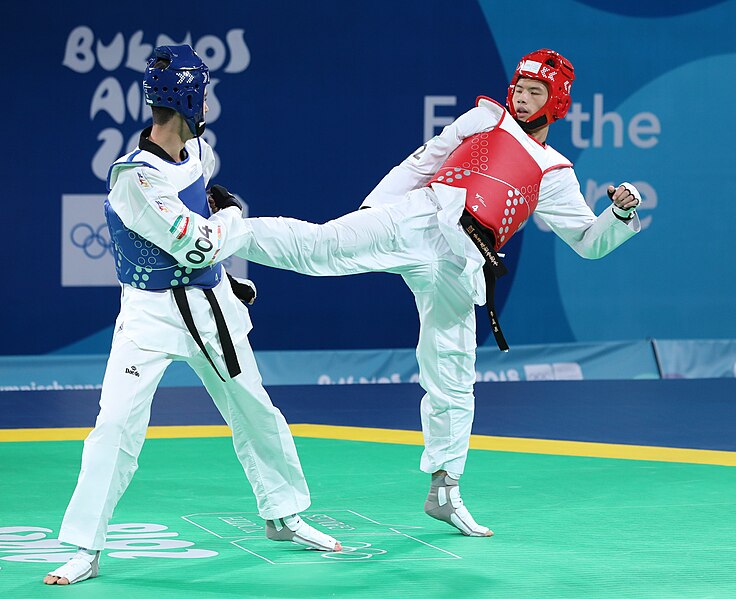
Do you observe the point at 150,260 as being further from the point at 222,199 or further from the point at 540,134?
the point at 540,134

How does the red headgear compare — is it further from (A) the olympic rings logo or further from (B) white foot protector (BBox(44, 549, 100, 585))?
(A) the olympic rings logo

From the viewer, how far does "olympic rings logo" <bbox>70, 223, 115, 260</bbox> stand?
9180 millimetres

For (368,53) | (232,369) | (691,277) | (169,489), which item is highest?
(368,53)

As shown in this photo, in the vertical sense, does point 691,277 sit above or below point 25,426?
above

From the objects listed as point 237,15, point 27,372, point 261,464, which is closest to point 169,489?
point 261,464

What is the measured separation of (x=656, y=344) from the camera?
997cm

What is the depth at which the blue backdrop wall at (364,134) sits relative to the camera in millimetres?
9172

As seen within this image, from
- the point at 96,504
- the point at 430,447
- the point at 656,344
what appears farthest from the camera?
the point at 656,344

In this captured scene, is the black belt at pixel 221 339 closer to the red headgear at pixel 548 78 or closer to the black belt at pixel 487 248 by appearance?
the black belt at pixel 487 248

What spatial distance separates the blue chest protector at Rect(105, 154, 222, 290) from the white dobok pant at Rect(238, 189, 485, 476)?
0.66 feet

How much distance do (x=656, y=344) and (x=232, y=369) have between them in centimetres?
621

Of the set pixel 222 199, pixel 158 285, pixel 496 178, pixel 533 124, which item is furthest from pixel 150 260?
pixel 533 124

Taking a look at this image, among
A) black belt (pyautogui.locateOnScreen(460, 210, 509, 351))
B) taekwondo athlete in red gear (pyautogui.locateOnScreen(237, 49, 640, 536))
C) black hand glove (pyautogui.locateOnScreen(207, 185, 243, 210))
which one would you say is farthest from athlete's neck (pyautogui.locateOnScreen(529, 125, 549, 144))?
black hand glove (pyautogui.locateOnScreen(207, 185, 243, 210))

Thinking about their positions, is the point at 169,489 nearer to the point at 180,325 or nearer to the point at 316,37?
the point at 180,325
